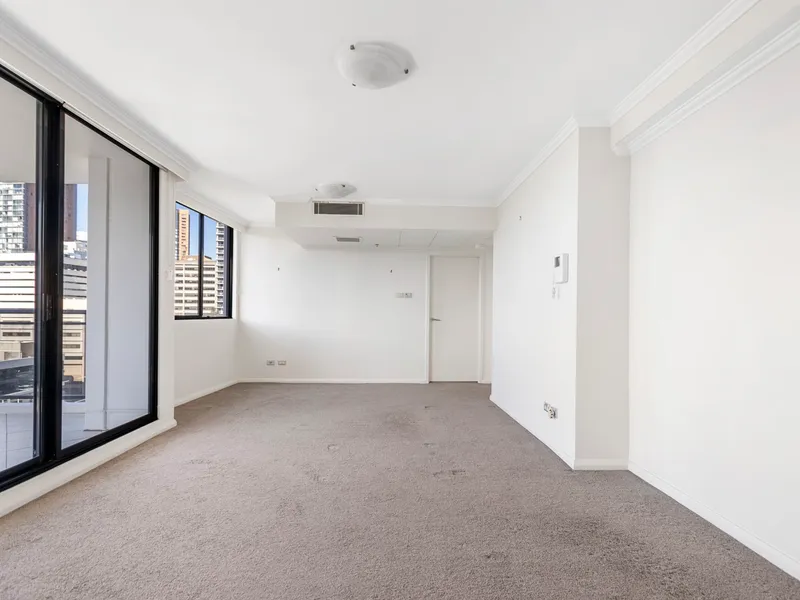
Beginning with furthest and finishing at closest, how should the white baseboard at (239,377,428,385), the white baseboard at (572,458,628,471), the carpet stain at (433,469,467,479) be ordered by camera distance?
the white baseboard at (239,377,428,385), the white baseboard at (572,458,628,471), the carpet stain at (433,469,467,479)

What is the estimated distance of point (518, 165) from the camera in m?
3.51

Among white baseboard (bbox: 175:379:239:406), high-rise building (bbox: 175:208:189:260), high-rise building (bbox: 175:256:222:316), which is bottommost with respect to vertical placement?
white baseboard (bbox: 175:379:239:406)

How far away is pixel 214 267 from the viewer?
17.6ft

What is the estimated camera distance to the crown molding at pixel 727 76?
5.13 feet

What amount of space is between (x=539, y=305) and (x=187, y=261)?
419 centimetres

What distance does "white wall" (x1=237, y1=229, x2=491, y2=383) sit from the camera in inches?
231

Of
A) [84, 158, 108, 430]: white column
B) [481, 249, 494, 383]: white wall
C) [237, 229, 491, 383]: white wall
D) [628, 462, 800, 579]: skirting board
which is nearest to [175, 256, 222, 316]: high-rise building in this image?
[237, 229, 491, 383]: white wall

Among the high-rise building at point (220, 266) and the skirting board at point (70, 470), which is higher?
the high-rise building at point (220, 266)

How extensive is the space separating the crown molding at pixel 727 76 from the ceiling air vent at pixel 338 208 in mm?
2909

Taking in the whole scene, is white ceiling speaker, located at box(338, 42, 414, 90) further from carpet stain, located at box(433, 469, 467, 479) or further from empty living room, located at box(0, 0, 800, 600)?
carpet stain, located at box(433, 469, 467, 479)

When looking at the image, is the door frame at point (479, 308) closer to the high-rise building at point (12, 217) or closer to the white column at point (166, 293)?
the white column at point (166, 293)

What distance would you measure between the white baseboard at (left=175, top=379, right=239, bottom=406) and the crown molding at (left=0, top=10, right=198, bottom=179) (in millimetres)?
2638

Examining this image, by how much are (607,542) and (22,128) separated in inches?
155

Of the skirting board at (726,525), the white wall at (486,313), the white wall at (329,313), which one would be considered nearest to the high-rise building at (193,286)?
the white wall at (329,313)
